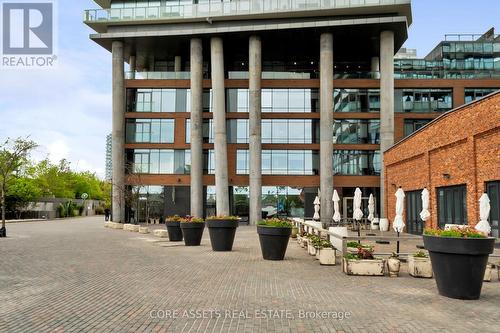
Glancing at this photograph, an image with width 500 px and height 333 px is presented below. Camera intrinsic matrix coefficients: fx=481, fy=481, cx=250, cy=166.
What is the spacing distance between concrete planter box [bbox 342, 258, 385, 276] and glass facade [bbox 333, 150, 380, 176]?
35.2m

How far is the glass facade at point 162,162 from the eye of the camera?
49.6 meters

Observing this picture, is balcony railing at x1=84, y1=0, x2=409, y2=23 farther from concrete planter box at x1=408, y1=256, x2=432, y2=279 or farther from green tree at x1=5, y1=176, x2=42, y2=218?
concrete planter box at x1=408, y1=256, x2=432, y2=279

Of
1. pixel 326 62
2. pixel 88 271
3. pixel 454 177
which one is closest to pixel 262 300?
pixel 88 271

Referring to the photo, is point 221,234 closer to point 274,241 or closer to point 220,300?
Answer: point 274,241

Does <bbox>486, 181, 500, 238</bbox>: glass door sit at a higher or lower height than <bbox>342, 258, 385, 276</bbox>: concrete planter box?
higher

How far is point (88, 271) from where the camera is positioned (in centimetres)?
1352

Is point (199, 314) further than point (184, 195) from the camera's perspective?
No

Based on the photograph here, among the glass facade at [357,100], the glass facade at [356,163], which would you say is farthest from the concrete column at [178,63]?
the glass facade at [356,163]

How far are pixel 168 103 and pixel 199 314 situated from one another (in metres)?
43.5

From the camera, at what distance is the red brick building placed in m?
19.4

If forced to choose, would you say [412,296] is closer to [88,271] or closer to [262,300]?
[262,300]

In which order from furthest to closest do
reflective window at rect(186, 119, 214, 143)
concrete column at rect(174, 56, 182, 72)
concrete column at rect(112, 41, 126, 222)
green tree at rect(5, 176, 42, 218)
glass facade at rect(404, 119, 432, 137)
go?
1. green tree at rect(5, 176, 42, 218)
2. concrete column at rect(174, 56, 182, 72)
3. reflective window at rect(186, 119, 214, 143)
4. concrete column at rect(112, 41, 126, 222)
5. glass facade at rect(404, 119, 432, 137)

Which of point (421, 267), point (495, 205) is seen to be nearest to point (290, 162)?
point (495, 205)

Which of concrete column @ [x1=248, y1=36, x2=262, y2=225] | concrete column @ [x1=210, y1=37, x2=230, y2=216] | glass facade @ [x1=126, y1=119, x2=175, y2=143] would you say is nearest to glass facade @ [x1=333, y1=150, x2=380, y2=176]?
concrete column @ [x1=248, y1=36, x2=262, y2=225]
